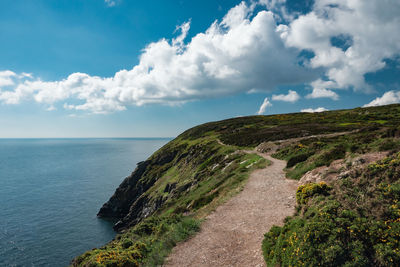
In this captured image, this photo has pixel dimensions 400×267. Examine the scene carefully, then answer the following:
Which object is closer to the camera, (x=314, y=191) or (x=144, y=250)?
(x=144, y=250)

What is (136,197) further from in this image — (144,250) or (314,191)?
(314,191)

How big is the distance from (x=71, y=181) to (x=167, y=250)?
330 ft

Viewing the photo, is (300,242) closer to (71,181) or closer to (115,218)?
(115,218)

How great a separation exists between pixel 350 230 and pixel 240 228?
696 centimetres

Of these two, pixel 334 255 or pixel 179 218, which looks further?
pixel 179 218

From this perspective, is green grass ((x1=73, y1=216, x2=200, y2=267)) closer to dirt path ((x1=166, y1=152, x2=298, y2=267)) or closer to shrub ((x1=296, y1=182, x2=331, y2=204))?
dirt path ((x1=166, y1=152, x2=298, y2=267))

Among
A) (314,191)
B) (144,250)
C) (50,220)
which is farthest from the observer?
(50,220)

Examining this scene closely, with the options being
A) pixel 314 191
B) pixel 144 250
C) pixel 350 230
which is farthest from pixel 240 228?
pixel 350 230

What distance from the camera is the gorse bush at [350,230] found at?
308 inches

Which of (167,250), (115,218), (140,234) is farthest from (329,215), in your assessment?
(115,218)

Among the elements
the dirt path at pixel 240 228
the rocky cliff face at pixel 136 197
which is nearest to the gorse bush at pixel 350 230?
the dirt path at pixel 240 228

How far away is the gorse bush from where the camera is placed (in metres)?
7.81

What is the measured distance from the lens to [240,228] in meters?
14.1

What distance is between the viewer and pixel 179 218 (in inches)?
A: 707
